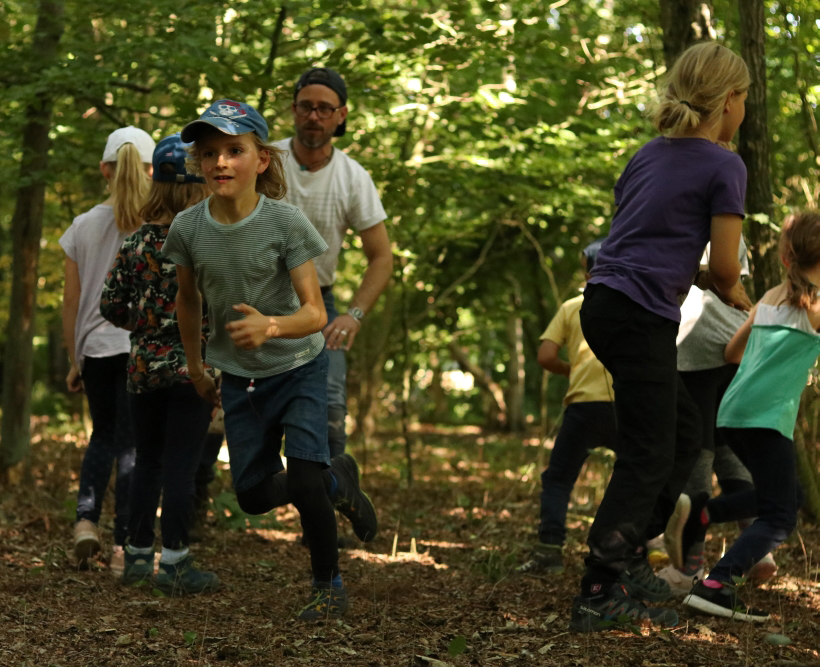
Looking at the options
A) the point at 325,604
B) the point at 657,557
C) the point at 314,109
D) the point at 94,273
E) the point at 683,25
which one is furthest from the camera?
the point at 683,25

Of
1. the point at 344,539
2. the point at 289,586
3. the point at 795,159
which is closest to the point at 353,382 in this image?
the point at 795,159

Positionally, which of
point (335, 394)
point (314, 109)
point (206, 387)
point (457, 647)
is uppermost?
point (314, 109)

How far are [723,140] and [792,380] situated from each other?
1014mm

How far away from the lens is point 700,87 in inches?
132

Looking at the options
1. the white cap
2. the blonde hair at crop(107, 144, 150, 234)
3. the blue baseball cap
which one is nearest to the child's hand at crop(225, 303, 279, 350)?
the blue baseball cap

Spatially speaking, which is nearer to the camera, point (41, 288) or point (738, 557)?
point (738, 557)

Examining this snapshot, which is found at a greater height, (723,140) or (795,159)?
(795,159)

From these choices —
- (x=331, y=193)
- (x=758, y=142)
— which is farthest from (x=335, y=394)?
(x=758, y=142)

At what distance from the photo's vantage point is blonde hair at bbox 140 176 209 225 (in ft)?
13.1

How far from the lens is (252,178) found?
340 cm

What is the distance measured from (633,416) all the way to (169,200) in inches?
85.2

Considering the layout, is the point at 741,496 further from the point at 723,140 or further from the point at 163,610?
the point at 163,610

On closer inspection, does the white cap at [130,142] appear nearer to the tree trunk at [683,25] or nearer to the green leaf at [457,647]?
the green leaf at [457,647]

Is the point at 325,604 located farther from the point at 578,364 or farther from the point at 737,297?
the point at 578,364
